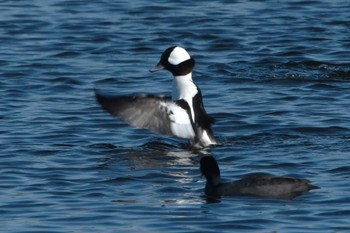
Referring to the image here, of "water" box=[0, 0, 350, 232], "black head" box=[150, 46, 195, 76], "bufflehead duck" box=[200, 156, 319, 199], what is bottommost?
"water" box=[0, 0, 350, 232]

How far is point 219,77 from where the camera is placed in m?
18.4

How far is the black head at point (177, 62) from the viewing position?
594 inches

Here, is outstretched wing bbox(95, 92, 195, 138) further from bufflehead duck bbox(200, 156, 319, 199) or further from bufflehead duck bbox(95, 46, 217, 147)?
bufflehead duck bbox(200, 156, 319, 199)

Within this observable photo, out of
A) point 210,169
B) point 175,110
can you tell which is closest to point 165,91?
point 175,110

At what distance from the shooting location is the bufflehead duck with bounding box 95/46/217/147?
14.2 m

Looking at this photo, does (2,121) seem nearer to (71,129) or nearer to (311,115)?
(71,129)

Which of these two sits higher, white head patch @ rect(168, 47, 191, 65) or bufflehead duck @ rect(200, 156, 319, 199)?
white head patch @ rect(168, 47, 191, 65)

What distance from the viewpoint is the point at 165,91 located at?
58.3 feet

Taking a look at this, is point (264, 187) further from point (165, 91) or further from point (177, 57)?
point (165, 91)

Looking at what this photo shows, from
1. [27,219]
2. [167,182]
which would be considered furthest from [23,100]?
[27,219]

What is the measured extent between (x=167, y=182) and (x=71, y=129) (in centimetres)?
299

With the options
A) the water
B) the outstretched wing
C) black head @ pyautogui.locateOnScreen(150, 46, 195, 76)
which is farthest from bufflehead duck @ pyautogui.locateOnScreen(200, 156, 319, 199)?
black head @ pyautogui.locateOnScreen(150, 46, 195, 76)

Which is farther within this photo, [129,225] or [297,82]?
[297,82]

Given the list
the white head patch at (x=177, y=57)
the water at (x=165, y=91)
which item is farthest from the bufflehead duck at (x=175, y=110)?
the water at (x=165, y=91)
